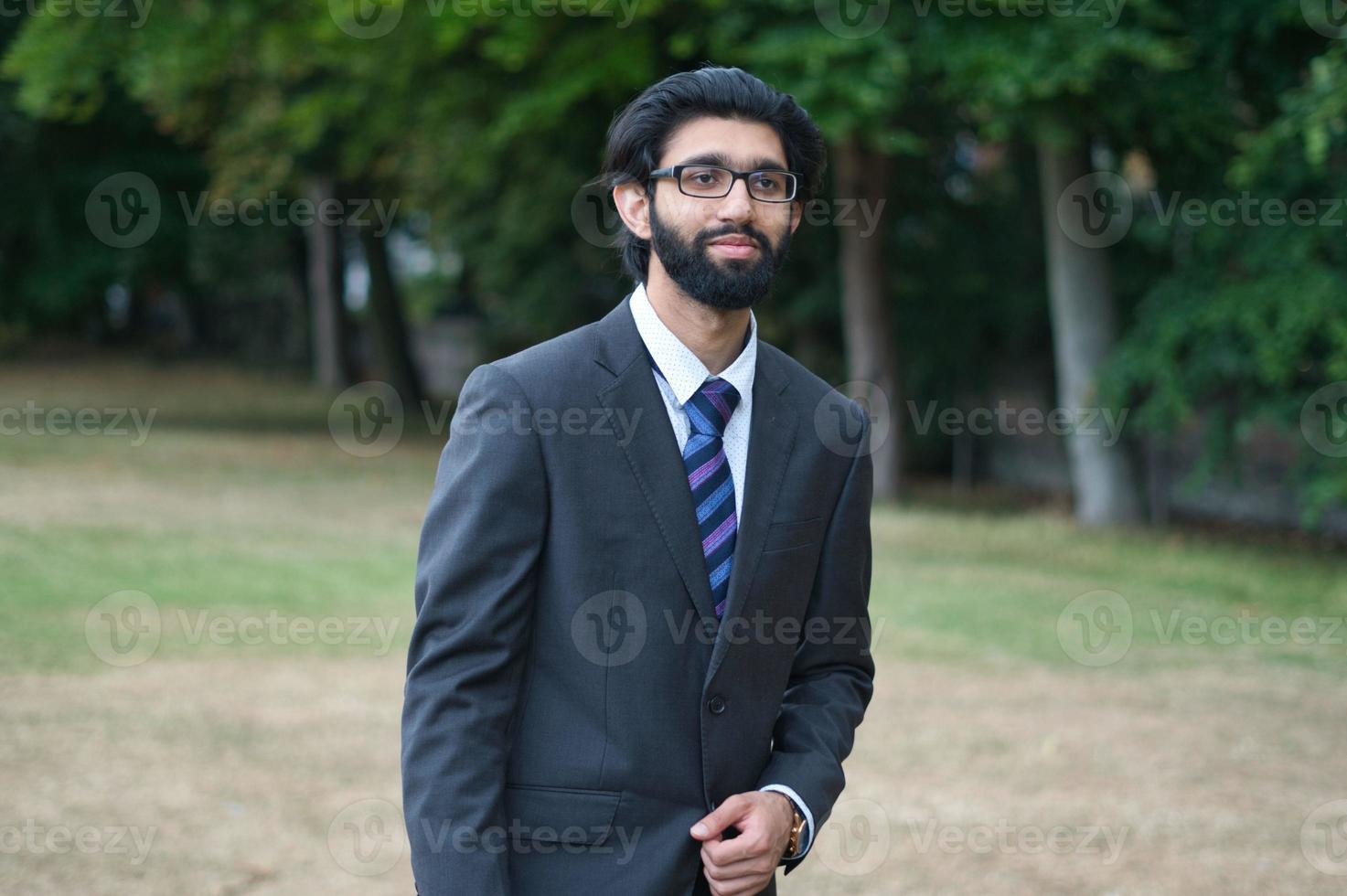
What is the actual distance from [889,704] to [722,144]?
6.13 m

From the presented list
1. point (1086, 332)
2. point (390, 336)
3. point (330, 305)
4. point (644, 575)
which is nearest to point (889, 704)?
point (644, 575)

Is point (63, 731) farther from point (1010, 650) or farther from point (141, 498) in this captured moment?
point (141, 498)

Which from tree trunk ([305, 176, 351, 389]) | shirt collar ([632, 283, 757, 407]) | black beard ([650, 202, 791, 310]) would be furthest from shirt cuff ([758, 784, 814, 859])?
tree trunk ([305, 176, 351, 389])

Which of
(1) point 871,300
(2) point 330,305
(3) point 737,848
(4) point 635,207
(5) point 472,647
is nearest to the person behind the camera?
(5) point 472,647

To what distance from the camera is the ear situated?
8.86ft

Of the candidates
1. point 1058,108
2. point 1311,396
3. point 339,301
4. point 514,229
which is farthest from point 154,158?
point 1311,396

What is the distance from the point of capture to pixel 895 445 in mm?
17203

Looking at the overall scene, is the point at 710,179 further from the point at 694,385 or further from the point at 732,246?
the point at 694,385

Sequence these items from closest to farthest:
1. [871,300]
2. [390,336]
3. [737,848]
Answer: [737,848] < [871,300] < [390,336]

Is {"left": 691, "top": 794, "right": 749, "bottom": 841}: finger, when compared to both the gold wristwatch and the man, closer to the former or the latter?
the man

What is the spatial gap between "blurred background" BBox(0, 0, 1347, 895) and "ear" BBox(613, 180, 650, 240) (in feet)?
11.9

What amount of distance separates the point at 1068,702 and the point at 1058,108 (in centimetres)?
679

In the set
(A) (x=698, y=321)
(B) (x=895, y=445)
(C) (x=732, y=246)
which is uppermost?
(C) (x=732, y=246)

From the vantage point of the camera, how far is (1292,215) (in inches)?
516
